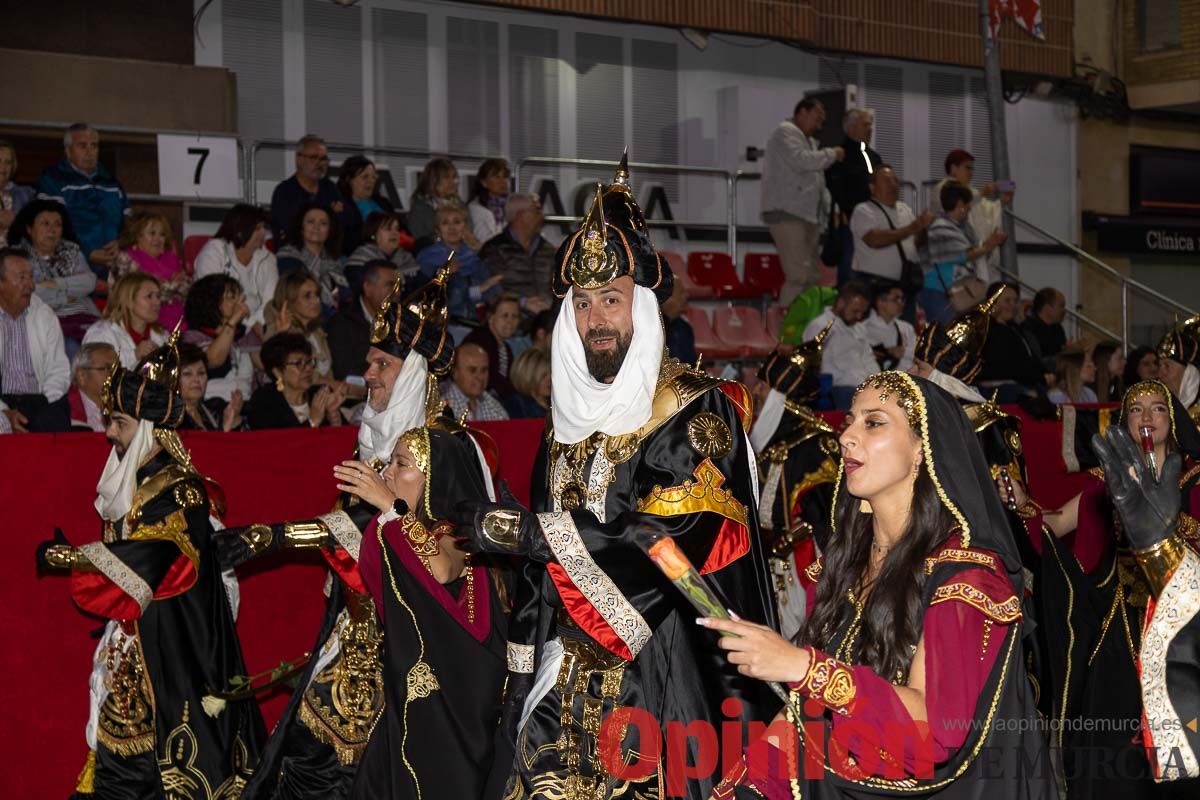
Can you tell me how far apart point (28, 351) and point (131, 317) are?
1.67 feet

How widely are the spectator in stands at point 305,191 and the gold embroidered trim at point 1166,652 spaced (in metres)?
6.76

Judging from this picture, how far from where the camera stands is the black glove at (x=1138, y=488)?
3055 millimetres

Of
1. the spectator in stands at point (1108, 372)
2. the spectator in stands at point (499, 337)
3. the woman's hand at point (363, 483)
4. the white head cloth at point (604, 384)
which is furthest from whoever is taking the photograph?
the spectator in stands at point (1108, 372)

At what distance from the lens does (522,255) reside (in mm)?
9734

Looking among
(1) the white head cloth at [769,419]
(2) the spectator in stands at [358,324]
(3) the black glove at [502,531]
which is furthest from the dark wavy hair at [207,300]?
(3) the black glove at [502,531]

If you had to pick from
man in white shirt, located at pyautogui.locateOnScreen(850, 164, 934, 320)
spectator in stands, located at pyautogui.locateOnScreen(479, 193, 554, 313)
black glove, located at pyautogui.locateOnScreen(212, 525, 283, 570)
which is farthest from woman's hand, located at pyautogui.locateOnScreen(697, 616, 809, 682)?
man in white shirt, located at pyautogui.locateOnScreen(850, 164, 934, 320)

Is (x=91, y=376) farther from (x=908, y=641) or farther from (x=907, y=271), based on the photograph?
(x=907, y=271)

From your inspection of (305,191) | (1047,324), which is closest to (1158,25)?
(1047,324)

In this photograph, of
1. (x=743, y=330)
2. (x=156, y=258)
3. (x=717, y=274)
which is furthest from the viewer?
(x=717, y=274)

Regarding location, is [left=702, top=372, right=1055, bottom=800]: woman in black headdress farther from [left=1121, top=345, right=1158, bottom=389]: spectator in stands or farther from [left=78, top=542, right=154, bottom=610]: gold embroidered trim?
[left=1121, top=345, right=1158, bottom=389]: spectator in stands

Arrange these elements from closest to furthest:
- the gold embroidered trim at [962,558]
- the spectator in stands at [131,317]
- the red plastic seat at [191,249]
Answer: the gold embroidered trim at [962,558] < the spectator in stands at [131,317] < the red plastic seat at [191,249]

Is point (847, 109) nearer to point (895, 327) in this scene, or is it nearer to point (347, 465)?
point (895, 327)

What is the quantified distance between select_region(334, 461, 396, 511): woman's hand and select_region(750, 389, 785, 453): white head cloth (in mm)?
3454

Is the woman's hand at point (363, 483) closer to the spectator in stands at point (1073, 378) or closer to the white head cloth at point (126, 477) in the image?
the white head cloth at point (126, 477)
